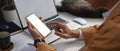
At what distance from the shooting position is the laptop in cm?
134

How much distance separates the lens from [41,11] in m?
1.49

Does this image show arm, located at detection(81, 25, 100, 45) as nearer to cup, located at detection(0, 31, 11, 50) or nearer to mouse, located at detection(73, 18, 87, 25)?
mouse, located at detection(73, 18, 87, 25)

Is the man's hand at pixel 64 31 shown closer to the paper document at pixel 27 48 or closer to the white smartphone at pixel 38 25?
the white smartphone at pixel 38 25

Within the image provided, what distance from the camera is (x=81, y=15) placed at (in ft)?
→ 5.26

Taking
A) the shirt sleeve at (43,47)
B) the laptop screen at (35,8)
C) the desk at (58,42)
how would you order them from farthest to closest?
1. the laptop screen at (35,8)
2. the desk at (58,42)
3. the shirt sleeve at (43,47)

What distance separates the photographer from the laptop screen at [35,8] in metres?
1.36

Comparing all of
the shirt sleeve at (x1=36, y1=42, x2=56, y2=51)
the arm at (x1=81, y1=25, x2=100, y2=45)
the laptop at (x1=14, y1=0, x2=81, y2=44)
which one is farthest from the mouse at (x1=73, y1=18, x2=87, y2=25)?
the shirt sleeve at (x1=36, y1=42, x2=56, y2=51)

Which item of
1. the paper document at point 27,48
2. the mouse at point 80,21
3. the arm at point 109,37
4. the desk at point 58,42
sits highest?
the arm at point 109,37

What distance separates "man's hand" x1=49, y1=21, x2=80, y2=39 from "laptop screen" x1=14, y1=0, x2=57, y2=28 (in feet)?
0.52

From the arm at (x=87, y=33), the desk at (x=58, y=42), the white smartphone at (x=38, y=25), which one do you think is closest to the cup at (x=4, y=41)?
the desk at (x=58, y=42)

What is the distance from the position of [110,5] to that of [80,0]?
0.71 meters

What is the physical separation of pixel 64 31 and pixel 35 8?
27 centimetres

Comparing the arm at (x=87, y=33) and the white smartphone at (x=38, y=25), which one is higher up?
the white smartphone at (x=38, y=25)

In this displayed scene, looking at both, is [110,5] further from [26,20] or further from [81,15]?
[81,15]
